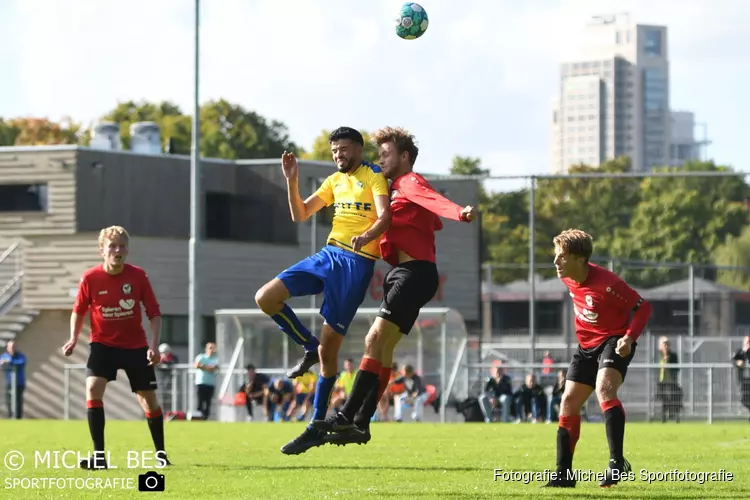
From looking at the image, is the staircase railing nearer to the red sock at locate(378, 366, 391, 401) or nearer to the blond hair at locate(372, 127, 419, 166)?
the red sock at locate(378, 366, 391, 401)

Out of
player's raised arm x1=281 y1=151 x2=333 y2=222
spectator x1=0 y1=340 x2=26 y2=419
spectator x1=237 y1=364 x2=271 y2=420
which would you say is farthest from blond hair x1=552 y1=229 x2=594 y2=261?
→ spectator x1=0 y1=340 x2=26 y2=419

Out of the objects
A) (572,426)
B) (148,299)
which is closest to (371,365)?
(572,426)

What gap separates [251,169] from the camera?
48562 millimetres

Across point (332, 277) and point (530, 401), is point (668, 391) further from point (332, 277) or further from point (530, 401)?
point (332, 277)

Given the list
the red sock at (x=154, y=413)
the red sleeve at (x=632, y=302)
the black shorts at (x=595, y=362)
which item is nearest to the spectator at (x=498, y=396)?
the red sock at (x=154, y=413)

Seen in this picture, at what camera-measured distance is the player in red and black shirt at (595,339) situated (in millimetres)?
11906

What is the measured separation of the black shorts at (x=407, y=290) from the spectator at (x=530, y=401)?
16914 mm

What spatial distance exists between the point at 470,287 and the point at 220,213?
7694 millimetres

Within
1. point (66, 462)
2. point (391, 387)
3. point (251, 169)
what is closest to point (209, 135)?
point (251, 169)

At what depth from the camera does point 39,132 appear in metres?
82.6

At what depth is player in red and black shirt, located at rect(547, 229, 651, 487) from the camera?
11906 millimetres

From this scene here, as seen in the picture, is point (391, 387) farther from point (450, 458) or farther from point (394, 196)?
point (394, 196)

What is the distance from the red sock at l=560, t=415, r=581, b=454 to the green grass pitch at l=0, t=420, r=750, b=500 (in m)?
0.34

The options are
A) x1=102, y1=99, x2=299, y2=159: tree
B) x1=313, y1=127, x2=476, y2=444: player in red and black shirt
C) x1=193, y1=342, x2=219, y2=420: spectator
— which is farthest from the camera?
x1=102, y1=99, x2=299, y2=159: tree
